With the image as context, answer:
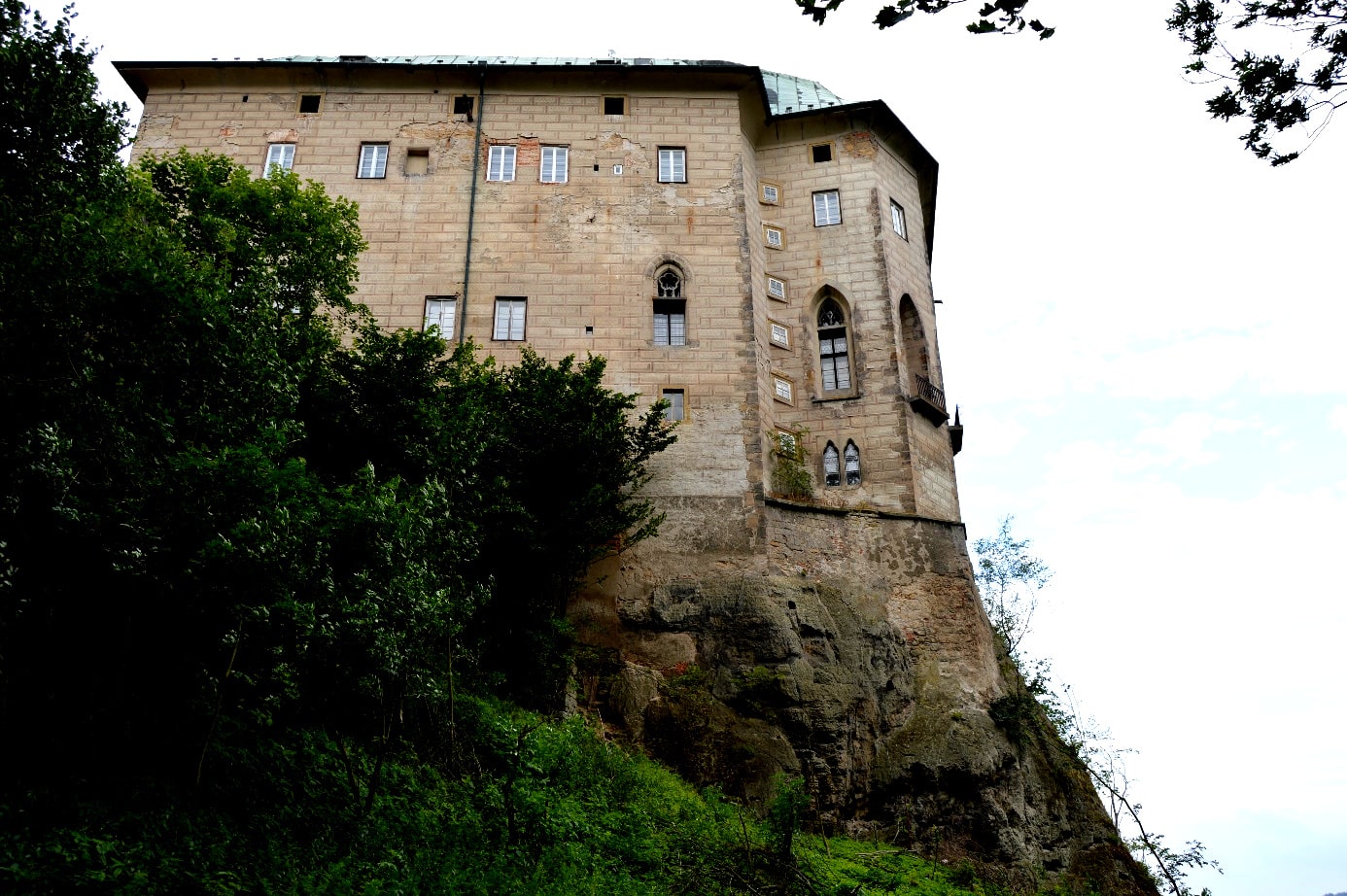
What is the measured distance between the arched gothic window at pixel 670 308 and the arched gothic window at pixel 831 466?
166 inches

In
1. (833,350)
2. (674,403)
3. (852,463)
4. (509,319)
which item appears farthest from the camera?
(833,350)

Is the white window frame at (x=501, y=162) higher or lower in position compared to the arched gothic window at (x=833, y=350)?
higher

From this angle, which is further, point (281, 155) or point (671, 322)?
point (281, 155)

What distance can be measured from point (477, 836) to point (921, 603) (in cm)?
1307

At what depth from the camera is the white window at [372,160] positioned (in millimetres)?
27609

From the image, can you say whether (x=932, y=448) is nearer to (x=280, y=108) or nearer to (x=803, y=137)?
(x=803, y=137)

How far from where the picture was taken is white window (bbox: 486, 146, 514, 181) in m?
27.7

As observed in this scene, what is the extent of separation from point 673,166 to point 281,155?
32.7 feet

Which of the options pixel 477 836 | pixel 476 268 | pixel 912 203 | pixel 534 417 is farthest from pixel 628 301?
pixel 477 836

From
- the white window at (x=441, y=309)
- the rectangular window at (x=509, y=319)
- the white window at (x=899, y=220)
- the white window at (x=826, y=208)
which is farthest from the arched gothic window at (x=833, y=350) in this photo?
the white window at (x=441, y=309)

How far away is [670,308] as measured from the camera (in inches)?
1029

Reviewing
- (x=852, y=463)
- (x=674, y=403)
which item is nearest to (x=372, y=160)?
(x=674, y=403)

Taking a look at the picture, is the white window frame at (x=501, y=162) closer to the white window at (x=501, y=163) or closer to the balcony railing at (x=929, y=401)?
the white window at (x=501, y=163)

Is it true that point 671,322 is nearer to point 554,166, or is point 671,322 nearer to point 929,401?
point 554,166
